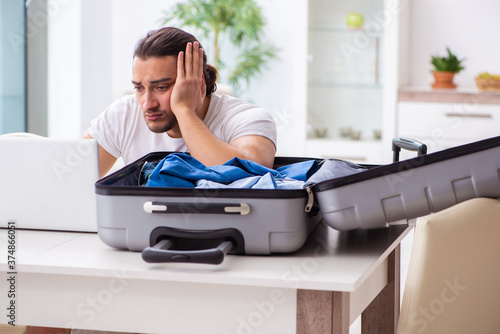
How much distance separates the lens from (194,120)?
1.79m

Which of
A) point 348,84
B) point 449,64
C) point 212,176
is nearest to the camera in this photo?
point 212,176

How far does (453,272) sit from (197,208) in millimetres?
569

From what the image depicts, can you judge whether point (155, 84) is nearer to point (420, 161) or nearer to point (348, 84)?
point (420, 161)

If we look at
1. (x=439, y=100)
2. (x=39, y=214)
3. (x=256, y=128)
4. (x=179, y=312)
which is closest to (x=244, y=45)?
(x=439, y=100)

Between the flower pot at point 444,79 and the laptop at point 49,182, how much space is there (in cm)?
335

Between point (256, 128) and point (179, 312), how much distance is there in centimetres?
90

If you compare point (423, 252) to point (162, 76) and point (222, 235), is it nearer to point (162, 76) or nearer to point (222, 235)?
point (222, 235)

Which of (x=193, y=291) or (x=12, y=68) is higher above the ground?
(x=12, y=68)

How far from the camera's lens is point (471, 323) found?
4.68ft

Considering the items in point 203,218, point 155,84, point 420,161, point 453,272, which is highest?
point 155,84

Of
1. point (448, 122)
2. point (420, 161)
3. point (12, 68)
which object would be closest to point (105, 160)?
point (420, 161)

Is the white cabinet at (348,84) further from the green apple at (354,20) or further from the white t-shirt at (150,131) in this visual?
the white t-shirt at (150,131)

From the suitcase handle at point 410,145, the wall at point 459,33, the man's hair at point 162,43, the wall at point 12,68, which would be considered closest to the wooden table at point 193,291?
the suitcase handle at point 410,145

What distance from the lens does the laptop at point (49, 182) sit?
1.39m
